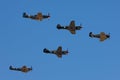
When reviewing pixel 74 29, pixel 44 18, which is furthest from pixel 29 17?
pixel 74 29

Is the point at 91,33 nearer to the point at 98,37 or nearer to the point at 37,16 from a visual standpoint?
the point at 98,37

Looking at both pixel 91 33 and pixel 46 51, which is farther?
pixel 46 51

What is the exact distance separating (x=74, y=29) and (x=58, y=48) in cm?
1078

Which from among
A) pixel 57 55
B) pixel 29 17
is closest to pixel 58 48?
pixel 57 55

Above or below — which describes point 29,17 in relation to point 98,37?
above

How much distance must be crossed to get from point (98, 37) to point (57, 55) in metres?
15.5

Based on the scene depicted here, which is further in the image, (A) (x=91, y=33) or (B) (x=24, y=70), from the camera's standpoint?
(B) (x=24, y=70)

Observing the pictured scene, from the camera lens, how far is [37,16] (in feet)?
598

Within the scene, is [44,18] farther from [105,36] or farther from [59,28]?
[105,36]

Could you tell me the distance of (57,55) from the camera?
607 feet

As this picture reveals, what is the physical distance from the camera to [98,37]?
177000 millimetres

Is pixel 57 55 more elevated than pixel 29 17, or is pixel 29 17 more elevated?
pixel 29 17

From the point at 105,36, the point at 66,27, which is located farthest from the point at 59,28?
the point at 105,36

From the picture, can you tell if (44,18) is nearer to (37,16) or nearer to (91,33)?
(37,16)
